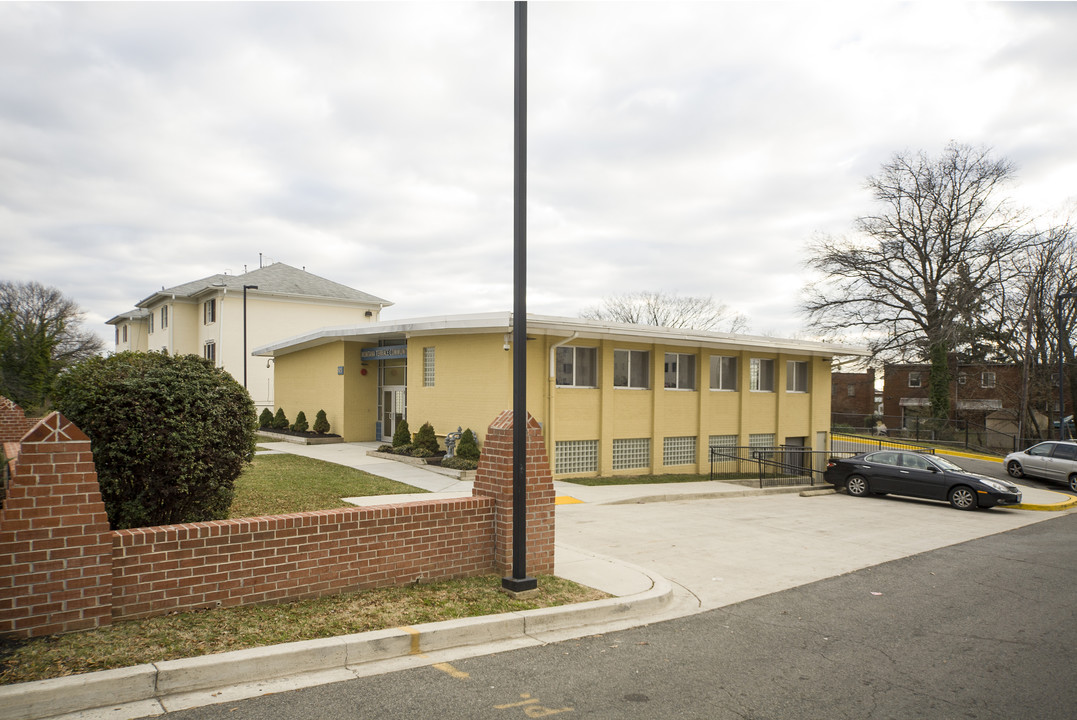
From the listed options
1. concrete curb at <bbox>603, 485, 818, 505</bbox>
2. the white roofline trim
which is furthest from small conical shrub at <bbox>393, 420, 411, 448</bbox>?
concrete curb at <bbox>603, 485, 818, 505</bbox>

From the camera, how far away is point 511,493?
760 cm

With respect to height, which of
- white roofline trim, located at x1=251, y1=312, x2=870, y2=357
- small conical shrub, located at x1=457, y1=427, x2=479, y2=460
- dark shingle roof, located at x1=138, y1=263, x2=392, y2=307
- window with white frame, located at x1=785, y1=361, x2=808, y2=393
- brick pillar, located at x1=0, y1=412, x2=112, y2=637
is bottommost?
small conical shrub, located at x1=457, y1=427, x2=479, y2=460

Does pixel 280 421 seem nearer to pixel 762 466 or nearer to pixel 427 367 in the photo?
pixel 427 367

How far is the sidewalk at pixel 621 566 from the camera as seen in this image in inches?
181

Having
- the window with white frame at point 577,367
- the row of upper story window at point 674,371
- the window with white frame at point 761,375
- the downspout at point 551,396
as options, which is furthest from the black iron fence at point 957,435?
the downspout at point 551,396

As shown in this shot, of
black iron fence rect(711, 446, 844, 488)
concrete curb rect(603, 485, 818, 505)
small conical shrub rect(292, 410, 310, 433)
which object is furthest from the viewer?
small conical shrub rect(292, 410, 310, 433)

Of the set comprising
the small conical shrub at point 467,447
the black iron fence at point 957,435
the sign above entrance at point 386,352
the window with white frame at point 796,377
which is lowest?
the black iron fence at point 957,435

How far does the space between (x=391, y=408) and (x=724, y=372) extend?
12.0 meters

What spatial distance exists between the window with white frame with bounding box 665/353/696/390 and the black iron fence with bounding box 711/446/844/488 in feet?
7.89

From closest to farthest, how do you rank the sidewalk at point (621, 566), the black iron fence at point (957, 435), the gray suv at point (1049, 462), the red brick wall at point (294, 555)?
the sidewalk at point (621, 566) < the red brick wall at point (294, 555) < the gray suv at point (1049, 462) < the black iron fence at point (957, 435)

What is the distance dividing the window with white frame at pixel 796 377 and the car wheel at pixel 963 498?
344 inches

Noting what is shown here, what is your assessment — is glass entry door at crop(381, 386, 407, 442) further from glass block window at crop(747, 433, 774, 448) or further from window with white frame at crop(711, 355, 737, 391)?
glass block window at crop(747, 433, 774, 448)

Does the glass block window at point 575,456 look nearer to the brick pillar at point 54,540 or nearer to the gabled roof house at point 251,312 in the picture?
the brick pillar at point 54,540

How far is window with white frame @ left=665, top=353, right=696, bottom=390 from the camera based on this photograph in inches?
891
